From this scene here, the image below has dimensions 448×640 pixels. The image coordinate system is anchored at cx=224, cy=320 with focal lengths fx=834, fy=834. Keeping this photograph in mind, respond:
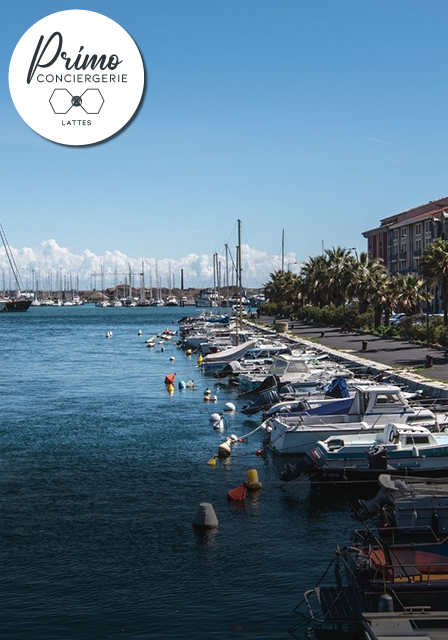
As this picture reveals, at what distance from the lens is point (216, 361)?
75.2 metres

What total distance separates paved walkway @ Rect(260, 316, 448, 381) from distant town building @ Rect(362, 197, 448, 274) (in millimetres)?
23947

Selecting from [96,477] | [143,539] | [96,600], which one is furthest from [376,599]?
[96,477]

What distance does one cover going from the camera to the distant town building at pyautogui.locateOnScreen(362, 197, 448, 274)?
11188 centimetres

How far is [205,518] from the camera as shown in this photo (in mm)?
26500

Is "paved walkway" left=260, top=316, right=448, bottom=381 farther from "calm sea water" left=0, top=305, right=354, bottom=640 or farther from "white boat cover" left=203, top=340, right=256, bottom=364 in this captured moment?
"calm sea water" left=0, top=305, right=354, bottom=640

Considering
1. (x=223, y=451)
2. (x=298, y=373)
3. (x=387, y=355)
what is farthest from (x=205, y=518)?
(x=387, y=355)

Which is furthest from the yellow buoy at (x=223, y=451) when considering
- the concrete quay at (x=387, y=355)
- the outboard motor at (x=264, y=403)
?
the concrete quay at (x=387, y=355)

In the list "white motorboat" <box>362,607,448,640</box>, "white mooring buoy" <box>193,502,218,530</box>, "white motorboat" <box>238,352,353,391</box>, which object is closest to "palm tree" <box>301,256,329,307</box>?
"white motorboat" <box>238,352,353,391</box>

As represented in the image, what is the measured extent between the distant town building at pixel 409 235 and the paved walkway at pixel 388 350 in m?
23.9

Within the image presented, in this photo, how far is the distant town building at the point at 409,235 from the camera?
11188 centimetres

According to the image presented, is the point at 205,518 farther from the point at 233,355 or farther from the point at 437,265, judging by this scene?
the point at 233,355

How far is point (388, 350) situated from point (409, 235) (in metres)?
59.7

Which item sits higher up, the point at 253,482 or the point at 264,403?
the point at 264,403

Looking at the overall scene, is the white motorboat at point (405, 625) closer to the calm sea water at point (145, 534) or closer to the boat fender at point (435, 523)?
the calm sea water at point (145, 534)
